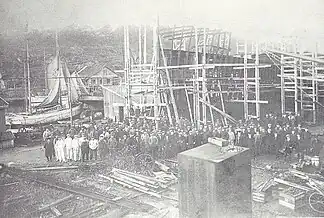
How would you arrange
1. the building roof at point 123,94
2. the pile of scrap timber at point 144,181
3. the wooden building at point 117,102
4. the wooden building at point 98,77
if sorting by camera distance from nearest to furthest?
the pile of scrap timber at point 144,181, the building roof at point 123,94, the wooden building at point 117,102, the wooden building at point 98,77

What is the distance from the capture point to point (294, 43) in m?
3.54

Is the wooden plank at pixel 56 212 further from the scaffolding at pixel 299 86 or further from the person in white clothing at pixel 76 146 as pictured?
the scaffolding at pixel 299 86

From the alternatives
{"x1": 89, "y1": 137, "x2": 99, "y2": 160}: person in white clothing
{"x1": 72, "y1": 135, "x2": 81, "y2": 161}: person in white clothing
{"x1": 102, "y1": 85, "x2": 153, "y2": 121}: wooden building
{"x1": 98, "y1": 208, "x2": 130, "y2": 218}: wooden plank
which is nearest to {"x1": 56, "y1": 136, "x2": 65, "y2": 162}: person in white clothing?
{"x1": 72, "y1": 135, "x2": 81, "y2": 161}: person in white clothing

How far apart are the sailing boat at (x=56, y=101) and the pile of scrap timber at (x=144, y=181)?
3.80 feet

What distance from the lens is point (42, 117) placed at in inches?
172

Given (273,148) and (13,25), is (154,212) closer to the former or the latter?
(273,148)

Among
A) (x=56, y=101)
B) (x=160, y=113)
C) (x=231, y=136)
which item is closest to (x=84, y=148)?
Answer: (x=56, y=101)

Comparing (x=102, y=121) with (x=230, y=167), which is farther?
(x=102, y=121)

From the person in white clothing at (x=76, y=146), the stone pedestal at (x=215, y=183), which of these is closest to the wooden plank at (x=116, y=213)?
the stone pedestal at (x=215, y=183)

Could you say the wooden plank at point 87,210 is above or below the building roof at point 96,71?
below

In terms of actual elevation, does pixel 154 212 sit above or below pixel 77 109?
below

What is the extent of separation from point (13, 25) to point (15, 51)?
0.26 m

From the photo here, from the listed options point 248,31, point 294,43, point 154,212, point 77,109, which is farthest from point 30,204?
point 294,43

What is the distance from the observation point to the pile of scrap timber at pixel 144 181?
3.20 metres
